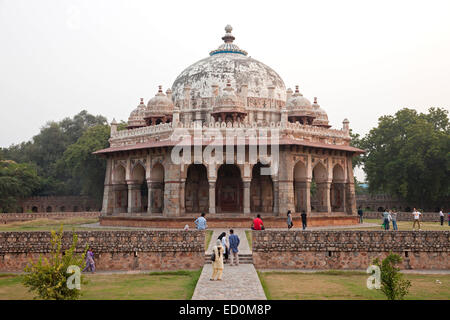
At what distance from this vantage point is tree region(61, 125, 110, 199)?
43312mm

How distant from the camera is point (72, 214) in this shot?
37312 mm

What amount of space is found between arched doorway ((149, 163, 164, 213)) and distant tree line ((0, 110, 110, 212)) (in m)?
17.6

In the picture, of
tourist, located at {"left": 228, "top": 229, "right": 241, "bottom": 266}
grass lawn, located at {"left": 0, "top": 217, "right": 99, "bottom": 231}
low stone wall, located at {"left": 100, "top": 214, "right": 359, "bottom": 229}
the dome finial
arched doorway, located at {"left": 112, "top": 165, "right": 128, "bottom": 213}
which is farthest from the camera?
the dome finial

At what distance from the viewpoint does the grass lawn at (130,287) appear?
1004 cm

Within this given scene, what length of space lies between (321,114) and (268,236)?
19121 mm

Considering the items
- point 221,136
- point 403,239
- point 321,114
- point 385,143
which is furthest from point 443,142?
point 403,239

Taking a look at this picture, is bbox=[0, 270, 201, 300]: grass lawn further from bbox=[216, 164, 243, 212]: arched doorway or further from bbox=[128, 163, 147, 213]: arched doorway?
bbox=[216, 164, 243, 212]: arched doorway

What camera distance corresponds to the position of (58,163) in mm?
50844

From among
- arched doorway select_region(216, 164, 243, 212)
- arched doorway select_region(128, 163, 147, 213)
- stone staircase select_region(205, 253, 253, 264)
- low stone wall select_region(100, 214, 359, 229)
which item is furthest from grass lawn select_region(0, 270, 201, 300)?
arched doorway select_region(216, 164, 243, 212)

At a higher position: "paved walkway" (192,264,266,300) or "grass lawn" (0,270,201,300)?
"paved walkway" (192,264,266,300)

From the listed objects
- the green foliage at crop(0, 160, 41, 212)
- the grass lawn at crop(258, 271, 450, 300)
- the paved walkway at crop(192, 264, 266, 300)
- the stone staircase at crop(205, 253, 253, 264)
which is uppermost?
the green foliage at crop(0, 160, 41, 212)

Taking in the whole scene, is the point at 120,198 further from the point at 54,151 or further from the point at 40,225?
the point at 54,151

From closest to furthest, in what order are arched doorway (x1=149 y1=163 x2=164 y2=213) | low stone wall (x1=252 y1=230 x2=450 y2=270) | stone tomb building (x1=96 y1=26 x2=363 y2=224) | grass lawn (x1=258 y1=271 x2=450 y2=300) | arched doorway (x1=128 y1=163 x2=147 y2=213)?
grass lawn (x1=258 y1=271 x2=450 y2=300)
low stone wall (x1=252 y1=230 x2=450 y2=270)
stone tomb building (x1=96 y1=26 x2=363 y2=224)
arched doorway (x1=149 y1=163 x2=164 y2=213)
arched doorway (x1=128 y1=163 x2=147 y2=213)
